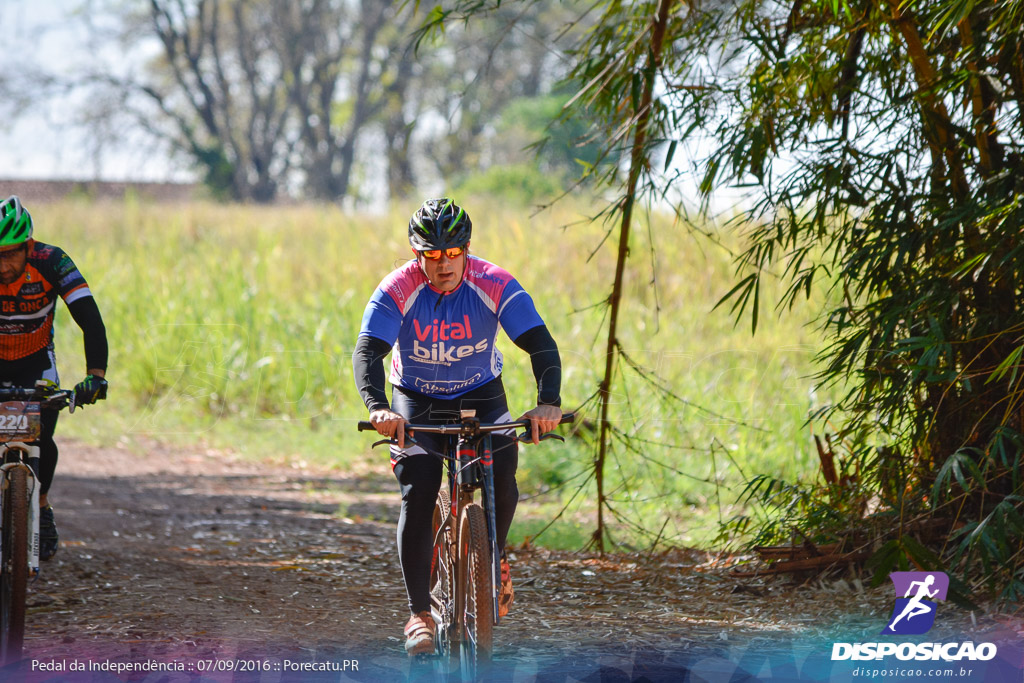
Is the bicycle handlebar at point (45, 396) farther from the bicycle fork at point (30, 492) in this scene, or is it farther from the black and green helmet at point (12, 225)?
Answer: the black and green helmet at point (12, 225)

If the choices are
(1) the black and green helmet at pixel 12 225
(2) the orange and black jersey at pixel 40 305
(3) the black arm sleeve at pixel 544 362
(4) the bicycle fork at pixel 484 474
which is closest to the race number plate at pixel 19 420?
(2) the orange and black jersey at pixel 40 305

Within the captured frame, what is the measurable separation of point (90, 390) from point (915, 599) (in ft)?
12.3

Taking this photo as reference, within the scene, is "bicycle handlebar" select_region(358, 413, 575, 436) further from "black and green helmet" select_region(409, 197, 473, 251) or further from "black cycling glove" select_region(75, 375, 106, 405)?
"black cycling glove" select_region(75, 375, 106, 405)

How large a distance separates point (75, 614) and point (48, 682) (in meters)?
1.13

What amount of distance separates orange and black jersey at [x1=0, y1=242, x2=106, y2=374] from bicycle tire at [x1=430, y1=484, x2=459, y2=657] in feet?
5.41

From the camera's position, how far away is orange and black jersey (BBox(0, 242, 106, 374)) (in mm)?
4457

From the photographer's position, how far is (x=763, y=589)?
5.41 meters

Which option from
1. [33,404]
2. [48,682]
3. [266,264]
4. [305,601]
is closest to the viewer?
[48,682]

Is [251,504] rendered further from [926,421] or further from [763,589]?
[926,421]

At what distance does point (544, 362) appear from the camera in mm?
3859

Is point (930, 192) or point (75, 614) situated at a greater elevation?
point (930, 192)

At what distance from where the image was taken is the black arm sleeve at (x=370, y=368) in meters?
3.75

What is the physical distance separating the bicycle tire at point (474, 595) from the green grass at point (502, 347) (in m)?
3.47

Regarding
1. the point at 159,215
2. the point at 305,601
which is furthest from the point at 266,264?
the point at 305,601
